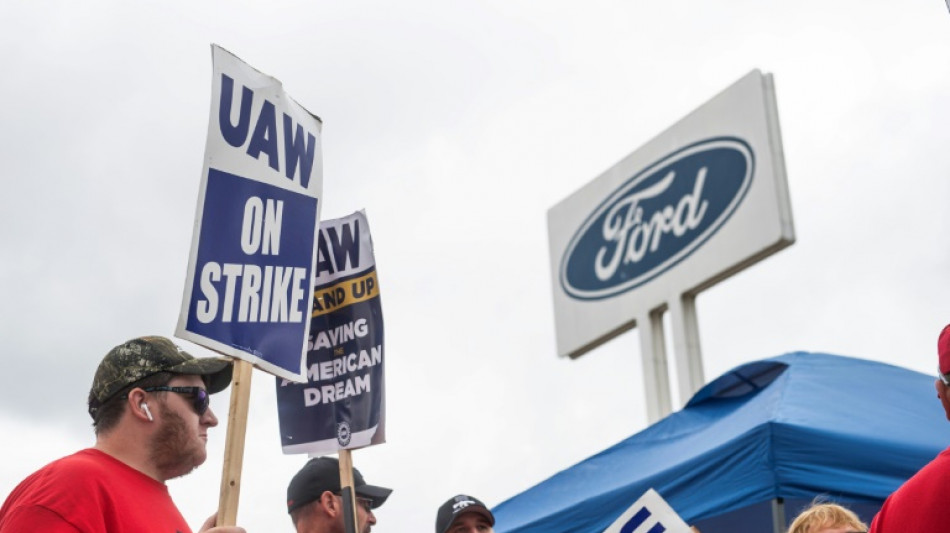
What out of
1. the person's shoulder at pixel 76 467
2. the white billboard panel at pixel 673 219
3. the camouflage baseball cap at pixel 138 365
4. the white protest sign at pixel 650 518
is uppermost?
the white billboard panel at pixel 673 219

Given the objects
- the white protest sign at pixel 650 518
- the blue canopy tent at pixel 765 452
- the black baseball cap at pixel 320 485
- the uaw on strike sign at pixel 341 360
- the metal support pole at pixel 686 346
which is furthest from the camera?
the metal support pole at pixel 686 346

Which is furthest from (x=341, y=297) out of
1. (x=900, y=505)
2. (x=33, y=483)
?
(x=900, y=505)

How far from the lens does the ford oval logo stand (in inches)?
446

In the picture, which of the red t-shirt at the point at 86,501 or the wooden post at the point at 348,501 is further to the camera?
the wooden post at the point at 348,501

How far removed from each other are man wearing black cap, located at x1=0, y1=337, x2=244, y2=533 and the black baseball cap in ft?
5.47

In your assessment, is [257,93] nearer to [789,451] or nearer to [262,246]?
[262,246]

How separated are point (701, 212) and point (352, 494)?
7541 millimetres

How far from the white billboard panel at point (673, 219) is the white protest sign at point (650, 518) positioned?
6409mm

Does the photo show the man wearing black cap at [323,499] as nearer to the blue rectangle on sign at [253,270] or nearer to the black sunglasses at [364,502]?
the black sunglasses at [364,502]

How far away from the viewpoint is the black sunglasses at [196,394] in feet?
10.5

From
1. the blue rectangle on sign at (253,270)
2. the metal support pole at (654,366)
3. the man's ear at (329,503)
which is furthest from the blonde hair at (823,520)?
the metal support pole at (654,366)

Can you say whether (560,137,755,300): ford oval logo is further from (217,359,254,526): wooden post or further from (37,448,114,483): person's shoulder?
(37,448,114,483): person's shoulder

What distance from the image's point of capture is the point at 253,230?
143 inches

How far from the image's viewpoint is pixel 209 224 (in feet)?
11.5
